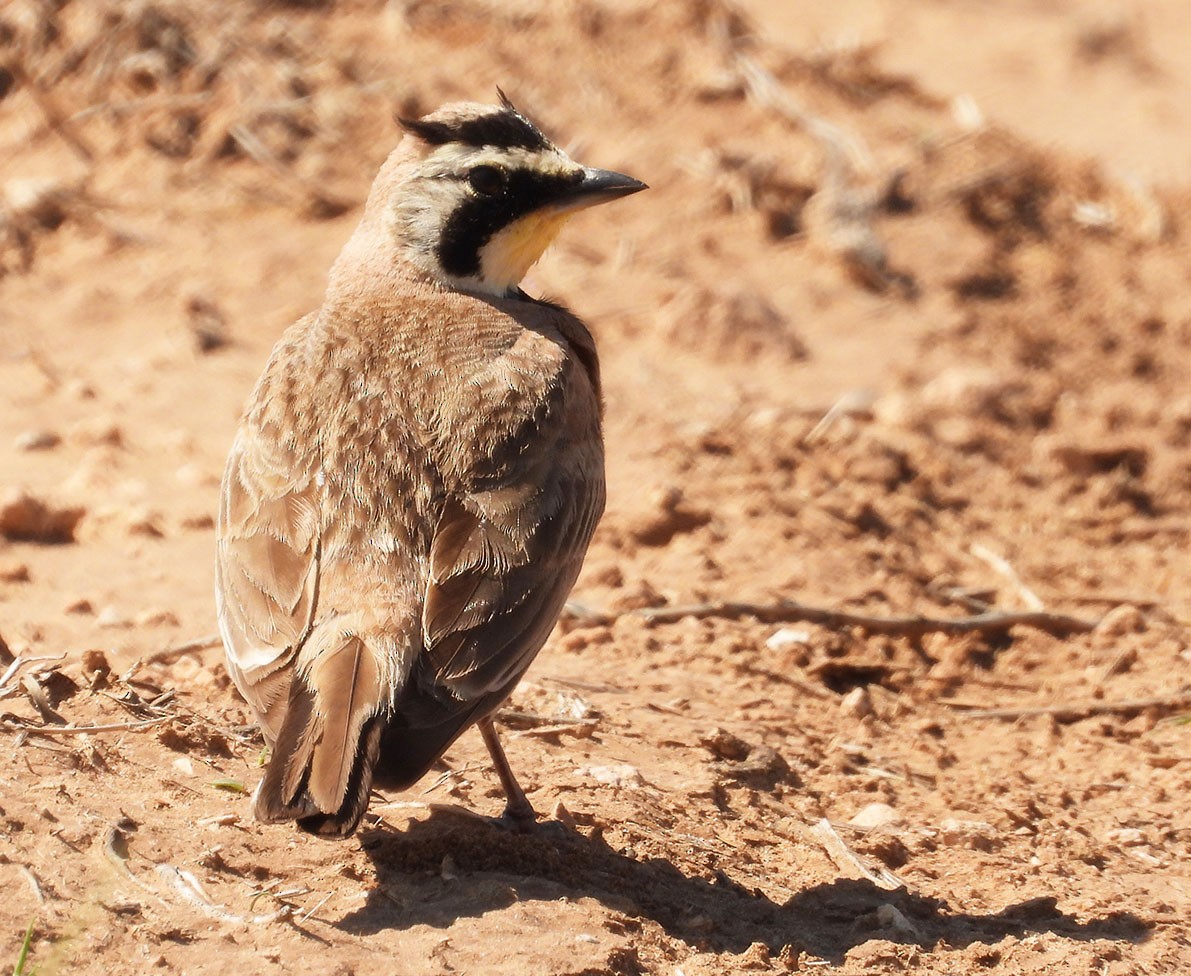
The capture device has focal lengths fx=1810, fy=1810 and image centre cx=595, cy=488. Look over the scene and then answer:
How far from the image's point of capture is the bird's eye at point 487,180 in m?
5.73

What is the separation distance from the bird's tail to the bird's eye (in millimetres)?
2029

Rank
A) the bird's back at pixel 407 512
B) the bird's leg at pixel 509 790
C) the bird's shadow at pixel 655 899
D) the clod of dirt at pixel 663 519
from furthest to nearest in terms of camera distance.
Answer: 1. the clod of dirt at pixel 663 519
2. the bird's leg at pixel 509 790
3. the bird's shadow at pixel 655 899
4. the bird's back at pixel 407 512

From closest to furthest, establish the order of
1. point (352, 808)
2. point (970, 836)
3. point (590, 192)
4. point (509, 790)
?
1. point (352, 808)
2. point (509, 790)
3. point (970, 836)
4. point (590, 192)

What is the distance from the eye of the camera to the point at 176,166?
9.95m

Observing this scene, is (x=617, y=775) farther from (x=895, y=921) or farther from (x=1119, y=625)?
(x=1119, y=625)

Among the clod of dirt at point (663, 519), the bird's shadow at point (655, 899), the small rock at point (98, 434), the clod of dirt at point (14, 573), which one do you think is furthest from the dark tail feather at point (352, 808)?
the small rock at point (98, 434)

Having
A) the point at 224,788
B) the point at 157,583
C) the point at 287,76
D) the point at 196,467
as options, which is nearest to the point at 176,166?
the point at 287,76

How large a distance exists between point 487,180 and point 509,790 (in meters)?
2.00

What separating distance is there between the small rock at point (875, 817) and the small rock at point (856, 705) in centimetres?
79

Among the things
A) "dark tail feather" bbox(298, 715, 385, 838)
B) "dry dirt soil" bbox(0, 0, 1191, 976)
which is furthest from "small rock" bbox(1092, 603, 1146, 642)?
"dark tail feather" bbox(298, 715, 385, 838)

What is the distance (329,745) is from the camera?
3902mm

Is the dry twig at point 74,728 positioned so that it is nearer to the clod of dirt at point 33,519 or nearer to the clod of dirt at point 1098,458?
the clod of dirt at point 33,519

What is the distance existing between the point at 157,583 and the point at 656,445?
2359 mm

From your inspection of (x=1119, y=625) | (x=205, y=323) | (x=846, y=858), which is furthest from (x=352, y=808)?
(x=205, y=323)
